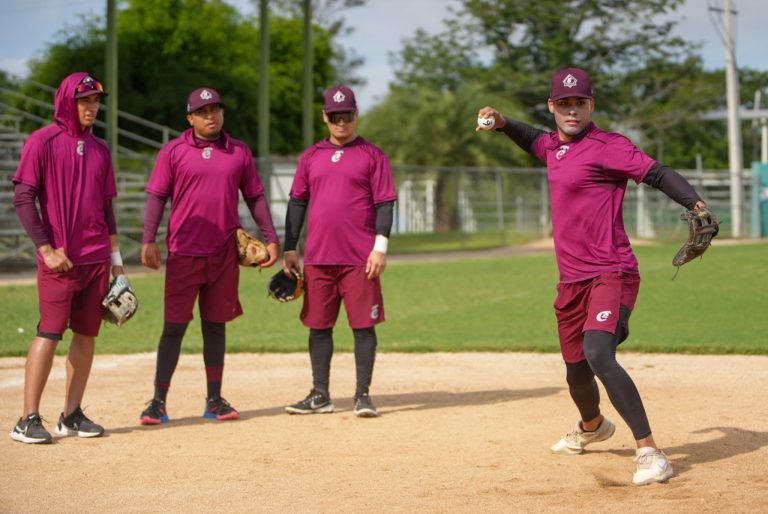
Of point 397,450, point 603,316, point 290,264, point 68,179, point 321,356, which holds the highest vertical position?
point 68,179

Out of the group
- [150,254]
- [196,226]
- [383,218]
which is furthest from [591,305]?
[150,254]

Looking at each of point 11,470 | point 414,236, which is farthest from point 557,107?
point 414,236

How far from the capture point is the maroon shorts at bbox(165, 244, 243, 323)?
303 inches

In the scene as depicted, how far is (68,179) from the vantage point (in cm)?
698

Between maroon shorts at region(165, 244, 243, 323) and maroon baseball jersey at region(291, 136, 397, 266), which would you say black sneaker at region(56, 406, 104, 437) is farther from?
maroon baseball jersey at region(291, 136, 397, 266)

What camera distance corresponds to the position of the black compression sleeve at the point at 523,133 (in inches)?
264

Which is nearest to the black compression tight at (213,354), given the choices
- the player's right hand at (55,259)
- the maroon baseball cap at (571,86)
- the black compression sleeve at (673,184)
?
the player's right hand at (55,259)

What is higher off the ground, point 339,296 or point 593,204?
point 593,204

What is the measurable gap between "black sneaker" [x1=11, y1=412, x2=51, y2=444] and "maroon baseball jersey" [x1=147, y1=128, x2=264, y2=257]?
148 centimetres

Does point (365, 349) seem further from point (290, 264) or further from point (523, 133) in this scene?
point (523, 133)

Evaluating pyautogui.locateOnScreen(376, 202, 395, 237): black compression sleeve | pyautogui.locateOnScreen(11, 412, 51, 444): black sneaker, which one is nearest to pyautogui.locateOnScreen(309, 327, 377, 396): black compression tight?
pyautogui.locateOnScreen(376, 202, 395, 237): black compression sleeve

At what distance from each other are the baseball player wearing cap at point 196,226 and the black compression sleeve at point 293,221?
0.29 m

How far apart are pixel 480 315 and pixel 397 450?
793 cm

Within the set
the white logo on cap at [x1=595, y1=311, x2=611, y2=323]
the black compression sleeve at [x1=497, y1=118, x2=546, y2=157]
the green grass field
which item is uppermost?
the black compression sleeve at [x1=497, y1=118, x2=546, y2=157]
